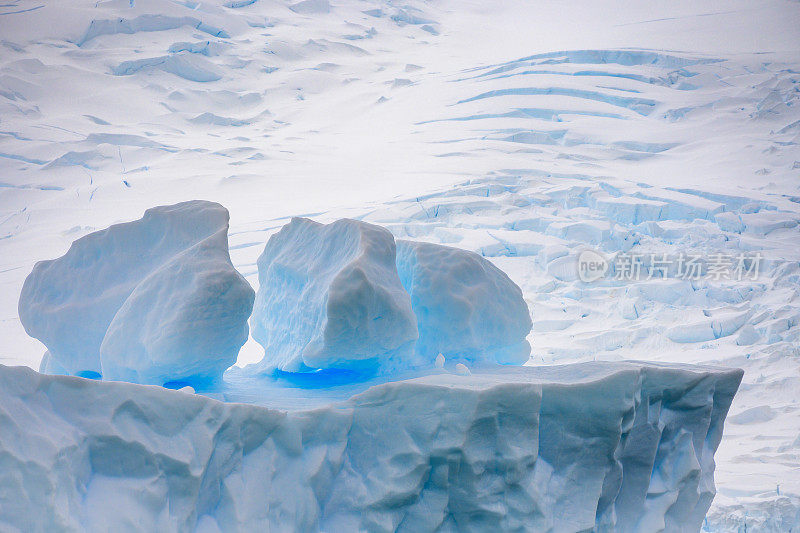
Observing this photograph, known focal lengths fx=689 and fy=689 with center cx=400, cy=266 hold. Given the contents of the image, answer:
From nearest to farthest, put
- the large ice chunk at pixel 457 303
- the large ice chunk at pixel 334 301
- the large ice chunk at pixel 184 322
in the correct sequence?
the large ice chunk at pixel 184 322 < the large ice chunk at pixel 334 301 < the large ice chunk at pixel 457 303

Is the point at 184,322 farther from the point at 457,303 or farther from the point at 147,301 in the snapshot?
the point at 457,303

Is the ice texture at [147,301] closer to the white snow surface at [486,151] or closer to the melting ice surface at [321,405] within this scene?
the melting ice surface at [321,405]

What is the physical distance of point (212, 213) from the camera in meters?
2.58

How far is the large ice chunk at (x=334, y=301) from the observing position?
2.43 m

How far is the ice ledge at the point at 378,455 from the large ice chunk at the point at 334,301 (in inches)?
16.9

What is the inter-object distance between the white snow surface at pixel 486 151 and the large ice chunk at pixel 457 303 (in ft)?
6.59

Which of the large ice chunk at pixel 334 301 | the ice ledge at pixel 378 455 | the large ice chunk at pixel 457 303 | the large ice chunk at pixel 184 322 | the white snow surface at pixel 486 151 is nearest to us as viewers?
the ice ledge at pixel 378 455

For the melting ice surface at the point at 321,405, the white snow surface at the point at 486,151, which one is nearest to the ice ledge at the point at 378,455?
the melting ice surface at the point at 321,405

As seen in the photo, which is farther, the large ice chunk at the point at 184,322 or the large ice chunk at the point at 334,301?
the large ice chunk at the point at 334,301

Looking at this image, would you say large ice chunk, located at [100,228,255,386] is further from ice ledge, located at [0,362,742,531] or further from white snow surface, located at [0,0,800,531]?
white snow surface, located at [0,0,800,531]

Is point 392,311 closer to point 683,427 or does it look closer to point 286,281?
point 286,281

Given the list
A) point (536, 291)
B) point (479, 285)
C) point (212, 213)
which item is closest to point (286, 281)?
point (212, 213)

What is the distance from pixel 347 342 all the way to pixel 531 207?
16.4 feet

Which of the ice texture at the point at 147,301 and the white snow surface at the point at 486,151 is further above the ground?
the ice texture at the point at 147,301
